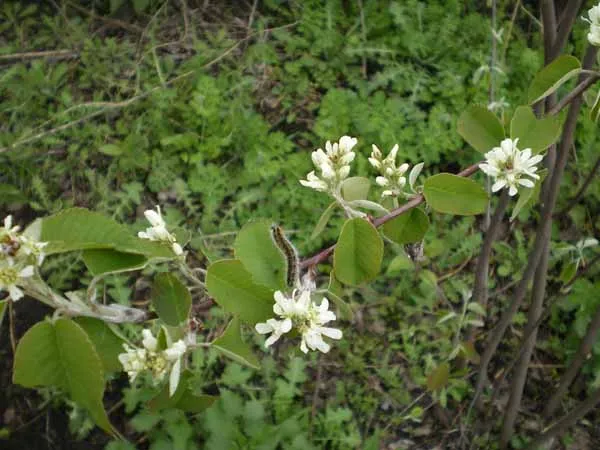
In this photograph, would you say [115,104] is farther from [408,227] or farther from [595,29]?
[595,29]

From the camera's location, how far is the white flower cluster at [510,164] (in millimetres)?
873

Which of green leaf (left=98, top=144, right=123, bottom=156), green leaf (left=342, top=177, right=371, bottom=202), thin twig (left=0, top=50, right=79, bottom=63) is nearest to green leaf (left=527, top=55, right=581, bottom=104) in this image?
green leaf (left=342, top=177, right=371, bottom=202)

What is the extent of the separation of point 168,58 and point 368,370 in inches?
57.5

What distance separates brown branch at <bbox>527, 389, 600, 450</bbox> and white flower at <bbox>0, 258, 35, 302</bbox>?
4.30ft

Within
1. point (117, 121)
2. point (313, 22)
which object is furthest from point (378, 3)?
point (117, 121)

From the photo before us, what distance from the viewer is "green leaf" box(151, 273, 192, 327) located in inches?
34.4

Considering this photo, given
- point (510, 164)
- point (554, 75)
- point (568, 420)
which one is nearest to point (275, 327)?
point (510, 164)

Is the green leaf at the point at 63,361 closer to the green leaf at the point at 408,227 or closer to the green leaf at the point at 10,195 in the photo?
the green leaf at the point at 408,227

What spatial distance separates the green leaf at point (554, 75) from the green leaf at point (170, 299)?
0.55 meters

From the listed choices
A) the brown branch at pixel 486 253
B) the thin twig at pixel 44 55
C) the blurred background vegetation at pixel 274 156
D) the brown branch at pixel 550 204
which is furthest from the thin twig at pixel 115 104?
the brown branch at pixel 550 204

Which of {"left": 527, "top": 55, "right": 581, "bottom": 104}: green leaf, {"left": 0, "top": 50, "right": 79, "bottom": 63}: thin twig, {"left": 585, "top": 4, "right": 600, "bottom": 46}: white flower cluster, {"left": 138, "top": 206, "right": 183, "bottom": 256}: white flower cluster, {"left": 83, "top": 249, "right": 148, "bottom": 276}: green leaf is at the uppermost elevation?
{"left": 585, "top": 4, "right": 600, "bottom": 46}: white flower cluster

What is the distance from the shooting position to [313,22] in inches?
105

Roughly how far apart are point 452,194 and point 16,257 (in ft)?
1.79

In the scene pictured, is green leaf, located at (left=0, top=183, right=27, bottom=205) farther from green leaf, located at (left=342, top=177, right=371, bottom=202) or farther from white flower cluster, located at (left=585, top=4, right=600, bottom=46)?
white flower cluster, located at (left=585, top=4, right=600, bottom=46)
